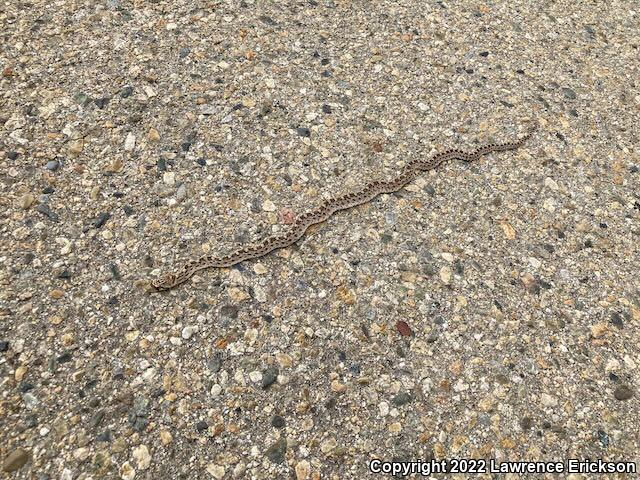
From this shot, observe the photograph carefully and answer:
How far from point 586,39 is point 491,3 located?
70.7 inches

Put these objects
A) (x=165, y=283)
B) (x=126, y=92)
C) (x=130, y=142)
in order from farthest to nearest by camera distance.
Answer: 1. (x=126, y=92)
2. (x=130, y=142)
3. (x=165, y=283)

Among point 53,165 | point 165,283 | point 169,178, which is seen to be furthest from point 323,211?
point 53,165

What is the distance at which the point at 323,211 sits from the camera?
22.1 ft

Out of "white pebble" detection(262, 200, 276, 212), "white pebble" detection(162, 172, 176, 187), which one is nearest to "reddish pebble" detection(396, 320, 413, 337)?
"white pebble" detection(262, 200, 276, 212)

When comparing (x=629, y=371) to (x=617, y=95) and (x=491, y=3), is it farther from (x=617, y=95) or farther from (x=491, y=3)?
(x=491, y=3)

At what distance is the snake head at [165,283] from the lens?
19.2 feet

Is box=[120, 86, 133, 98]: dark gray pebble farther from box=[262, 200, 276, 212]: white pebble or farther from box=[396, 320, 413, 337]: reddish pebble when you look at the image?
box=[396, 320, 413, 337]: reddish pebble

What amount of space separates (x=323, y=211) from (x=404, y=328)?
178 centimetres

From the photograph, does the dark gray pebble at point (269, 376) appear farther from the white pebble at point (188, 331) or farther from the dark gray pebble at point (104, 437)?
the dark gray pebble at point (104, 437)

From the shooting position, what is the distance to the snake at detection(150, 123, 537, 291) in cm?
604

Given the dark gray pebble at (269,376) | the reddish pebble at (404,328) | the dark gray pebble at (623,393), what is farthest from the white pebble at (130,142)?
the dark gray pebble at (623,393)

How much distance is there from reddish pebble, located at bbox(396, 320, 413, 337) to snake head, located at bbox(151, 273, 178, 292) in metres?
2.47

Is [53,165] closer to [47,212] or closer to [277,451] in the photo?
[47,212]

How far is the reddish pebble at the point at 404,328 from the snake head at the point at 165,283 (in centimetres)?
247
